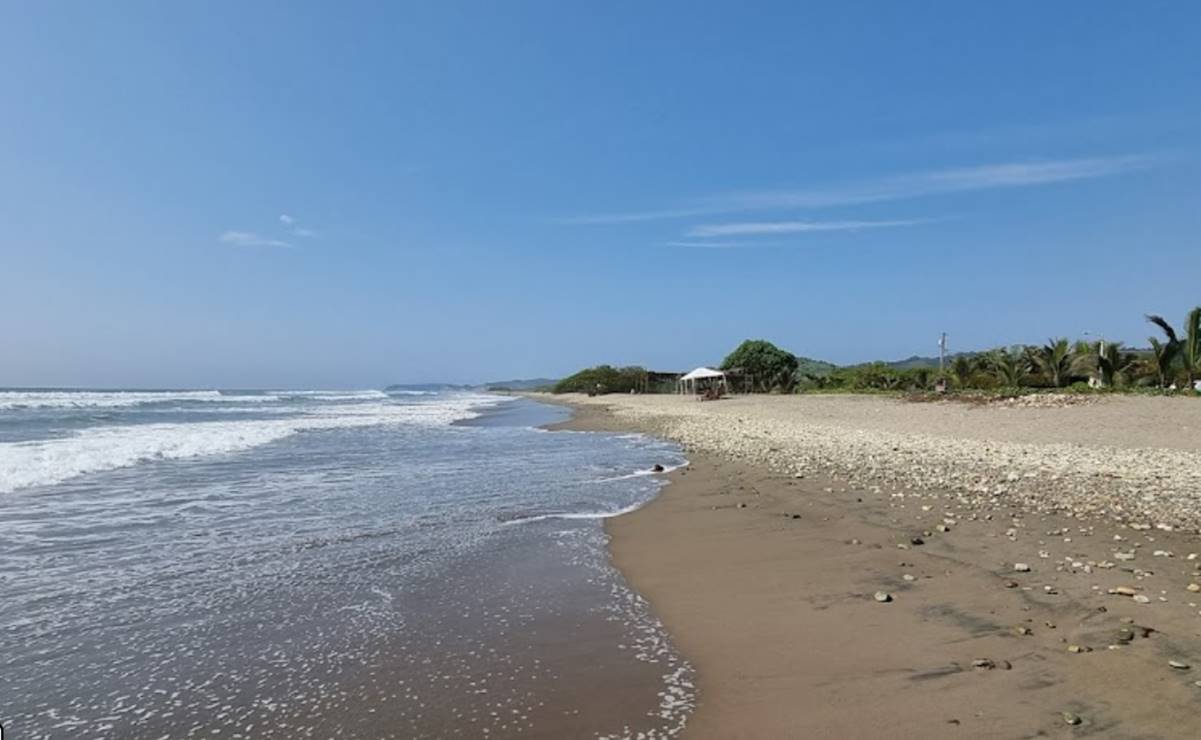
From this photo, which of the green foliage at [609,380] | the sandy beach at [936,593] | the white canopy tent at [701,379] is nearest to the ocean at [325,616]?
the sandy beach at [936,593]

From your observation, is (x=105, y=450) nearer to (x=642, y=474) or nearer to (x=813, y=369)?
(x=642, y=474)

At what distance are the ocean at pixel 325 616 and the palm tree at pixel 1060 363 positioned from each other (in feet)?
108

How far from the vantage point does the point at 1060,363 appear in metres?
35.2

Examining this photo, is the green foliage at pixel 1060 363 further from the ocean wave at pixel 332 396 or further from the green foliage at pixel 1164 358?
the ocean wave at pixel 332 396

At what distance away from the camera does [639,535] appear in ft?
27.1

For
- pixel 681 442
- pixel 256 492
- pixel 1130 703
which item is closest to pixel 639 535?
pixel 1130 703

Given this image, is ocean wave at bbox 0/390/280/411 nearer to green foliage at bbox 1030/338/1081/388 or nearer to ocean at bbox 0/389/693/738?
ocean at bbox 0/389/693/738

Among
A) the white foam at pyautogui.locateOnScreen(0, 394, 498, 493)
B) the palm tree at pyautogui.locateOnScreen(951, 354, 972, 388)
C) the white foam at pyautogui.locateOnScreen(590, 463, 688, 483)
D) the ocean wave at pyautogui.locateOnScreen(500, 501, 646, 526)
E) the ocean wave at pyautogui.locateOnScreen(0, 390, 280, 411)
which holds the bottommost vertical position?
the ocean wave at pyautogui.locateOnScreen(500, 501, 646, 526)

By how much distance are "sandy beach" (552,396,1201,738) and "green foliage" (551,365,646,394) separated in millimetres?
77827

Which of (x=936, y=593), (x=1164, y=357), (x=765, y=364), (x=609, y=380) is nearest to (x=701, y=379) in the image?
(x=765, y=364)

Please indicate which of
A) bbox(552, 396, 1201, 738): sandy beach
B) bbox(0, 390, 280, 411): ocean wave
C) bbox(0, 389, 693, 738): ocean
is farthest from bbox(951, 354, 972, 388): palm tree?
bbox(0, 390, 280, 411): ocean wave

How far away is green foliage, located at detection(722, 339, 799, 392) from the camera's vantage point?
6288 centimetres

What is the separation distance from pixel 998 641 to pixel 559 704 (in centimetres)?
289

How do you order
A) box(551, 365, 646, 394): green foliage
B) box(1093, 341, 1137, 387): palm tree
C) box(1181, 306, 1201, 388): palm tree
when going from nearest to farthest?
1. box(1181, 306, 1201, 388): palm tree
2. box(1093, 341, 1137, 387): palm tree
3. box(551, 365, 646, 394): green foliage
